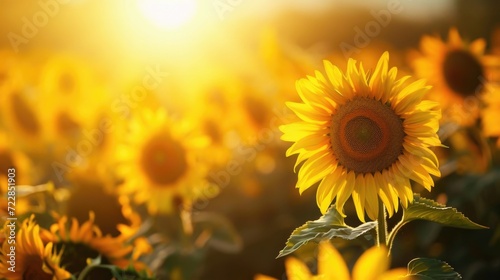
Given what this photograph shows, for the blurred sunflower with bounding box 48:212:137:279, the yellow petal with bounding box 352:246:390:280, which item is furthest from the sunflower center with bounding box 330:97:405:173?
the blurred sunflower with bounding box 48:212:137:279

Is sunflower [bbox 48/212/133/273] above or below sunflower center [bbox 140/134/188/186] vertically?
below

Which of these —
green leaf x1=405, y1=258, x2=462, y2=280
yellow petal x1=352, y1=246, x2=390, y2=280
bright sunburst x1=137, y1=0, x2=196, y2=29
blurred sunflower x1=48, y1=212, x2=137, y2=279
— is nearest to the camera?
yellow petal x1=352, y1=246, x2=390, y2=280

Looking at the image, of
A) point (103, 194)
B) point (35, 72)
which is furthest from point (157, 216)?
point (35, 72)

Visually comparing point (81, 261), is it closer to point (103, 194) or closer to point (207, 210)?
point (103, 194)

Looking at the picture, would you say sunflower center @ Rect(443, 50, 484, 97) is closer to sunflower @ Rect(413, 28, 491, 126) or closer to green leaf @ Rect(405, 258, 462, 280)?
sunflower @ Rect(413, 28, 491, 126)

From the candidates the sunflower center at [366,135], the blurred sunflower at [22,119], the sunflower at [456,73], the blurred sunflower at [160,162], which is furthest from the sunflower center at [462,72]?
the blurred sunflower at [22,119]
